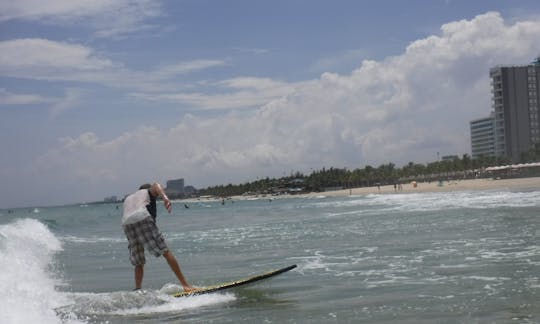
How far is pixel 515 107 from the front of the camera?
496 feet

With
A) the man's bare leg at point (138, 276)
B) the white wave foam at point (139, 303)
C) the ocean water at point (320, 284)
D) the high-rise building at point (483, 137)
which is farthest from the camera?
the high-rise building at point (483, 137)

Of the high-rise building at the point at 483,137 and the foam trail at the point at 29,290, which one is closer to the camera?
the foam trail at the point at 29,290

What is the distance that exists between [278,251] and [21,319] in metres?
9.30

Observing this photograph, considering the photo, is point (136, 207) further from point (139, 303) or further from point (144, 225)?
point (139, 303)

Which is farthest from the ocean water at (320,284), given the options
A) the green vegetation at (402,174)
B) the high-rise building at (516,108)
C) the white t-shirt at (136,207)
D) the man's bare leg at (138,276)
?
the high-rise building at (516,108)

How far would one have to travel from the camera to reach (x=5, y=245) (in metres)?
20.3

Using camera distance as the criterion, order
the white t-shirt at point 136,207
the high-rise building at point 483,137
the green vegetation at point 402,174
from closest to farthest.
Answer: the white t-shirt at point 136,207
the green vegetation at point 402,174
the high-rise building at point 483,137

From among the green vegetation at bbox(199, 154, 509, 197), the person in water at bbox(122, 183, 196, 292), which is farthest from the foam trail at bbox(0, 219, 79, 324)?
the green vegetation at bbox(199, 154, 509, 197)

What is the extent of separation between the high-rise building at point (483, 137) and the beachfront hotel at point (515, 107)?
26.0 metres

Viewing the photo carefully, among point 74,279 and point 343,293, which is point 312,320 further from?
point 74,279

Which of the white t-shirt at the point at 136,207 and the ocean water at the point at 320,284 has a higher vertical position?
the white t-shirt at the point at 136,207

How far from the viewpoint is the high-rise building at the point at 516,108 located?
151250 mm

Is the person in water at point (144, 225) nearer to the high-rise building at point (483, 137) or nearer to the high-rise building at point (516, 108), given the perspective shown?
the high-rise building at point (516, 108)

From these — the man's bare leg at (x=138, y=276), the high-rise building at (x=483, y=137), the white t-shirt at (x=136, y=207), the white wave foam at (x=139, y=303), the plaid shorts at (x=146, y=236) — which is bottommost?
the white wave foam at (x=139, y=303)
